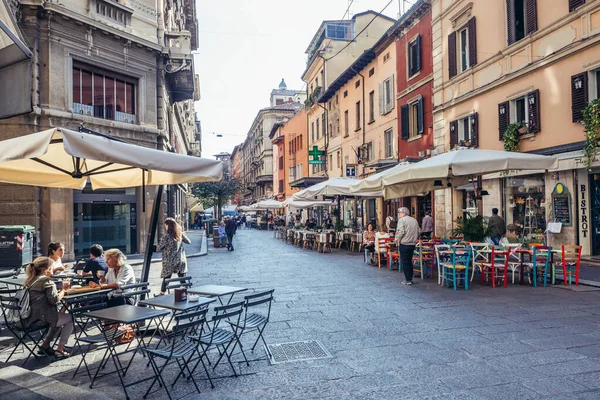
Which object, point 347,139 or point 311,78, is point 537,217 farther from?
point 311,78

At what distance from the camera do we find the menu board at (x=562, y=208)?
12656mm

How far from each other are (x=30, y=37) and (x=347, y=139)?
823 inches

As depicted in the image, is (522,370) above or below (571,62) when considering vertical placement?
below

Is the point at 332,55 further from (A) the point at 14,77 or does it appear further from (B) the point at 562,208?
(A) the point at 14,77

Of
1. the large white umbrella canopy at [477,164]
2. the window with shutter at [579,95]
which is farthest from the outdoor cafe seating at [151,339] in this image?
the window with shutter at [579,95]

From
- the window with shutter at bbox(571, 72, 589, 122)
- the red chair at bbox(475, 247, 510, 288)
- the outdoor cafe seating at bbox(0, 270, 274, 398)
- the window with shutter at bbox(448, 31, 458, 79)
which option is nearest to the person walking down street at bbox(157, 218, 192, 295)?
the outdoor cafe seating at bbox(0, 270, 274, 398)

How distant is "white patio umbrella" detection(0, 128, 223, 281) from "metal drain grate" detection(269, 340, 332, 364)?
7.90 ft

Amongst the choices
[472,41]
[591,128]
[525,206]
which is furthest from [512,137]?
[472,41]

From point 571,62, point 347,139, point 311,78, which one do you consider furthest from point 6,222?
point 311,78

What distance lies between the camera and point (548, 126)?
44.0ft

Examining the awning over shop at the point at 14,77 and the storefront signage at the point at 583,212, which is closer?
the awning over shop at the point at 14,77

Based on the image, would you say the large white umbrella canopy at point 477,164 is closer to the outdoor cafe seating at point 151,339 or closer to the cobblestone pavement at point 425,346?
the cobblestone pavement at point 425,346

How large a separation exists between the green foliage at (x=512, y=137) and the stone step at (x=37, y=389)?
14.0m

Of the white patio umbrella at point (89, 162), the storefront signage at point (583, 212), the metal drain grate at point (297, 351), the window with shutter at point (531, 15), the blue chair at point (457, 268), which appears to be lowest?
A: the metal drain grate at point (297, 351)
